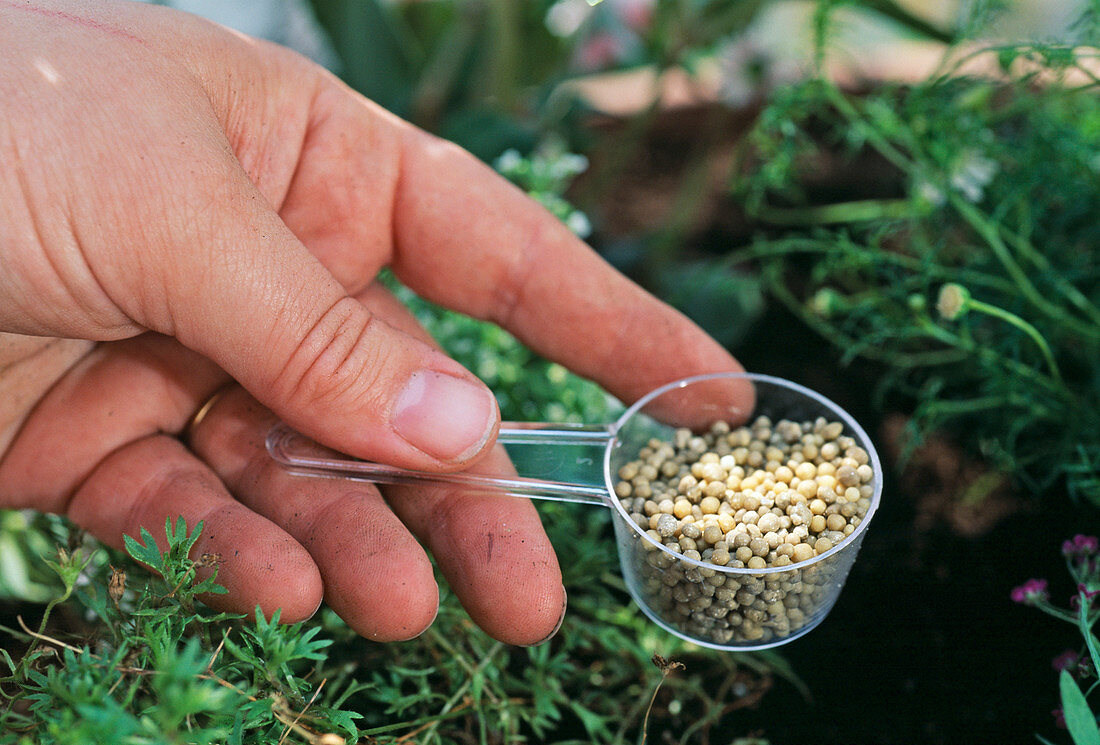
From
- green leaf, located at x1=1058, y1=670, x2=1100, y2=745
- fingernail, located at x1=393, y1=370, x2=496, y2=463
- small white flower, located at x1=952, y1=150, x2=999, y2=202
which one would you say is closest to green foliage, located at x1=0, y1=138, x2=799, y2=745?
fingernail, located at x1=393, y1=370, x2=496, y2=463

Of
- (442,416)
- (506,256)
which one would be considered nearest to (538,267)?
(506,256)

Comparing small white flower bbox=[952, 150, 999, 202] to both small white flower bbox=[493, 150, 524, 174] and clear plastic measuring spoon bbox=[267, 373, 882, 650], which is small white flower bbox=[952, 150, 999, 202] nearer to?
clear plastic measuring spoon bbox=[267, 373, 882, 650]

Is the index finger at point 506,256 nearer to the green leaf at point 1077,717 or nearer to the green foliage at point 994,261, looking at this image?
the green foliage at point 994,261

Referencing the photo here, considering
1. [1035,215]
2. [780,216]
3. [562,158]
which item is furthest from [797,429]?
[780,216]

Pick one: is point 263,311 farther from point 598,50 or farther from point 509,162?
point 598,50

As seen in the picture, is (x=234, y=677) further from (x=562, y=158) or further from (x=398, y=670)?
(x=562, y=158)

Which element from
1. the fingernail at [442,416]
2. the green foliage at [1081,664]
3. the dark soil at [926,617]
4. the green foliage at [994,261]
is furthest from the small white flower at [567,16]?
the green foliage at [1081,664]

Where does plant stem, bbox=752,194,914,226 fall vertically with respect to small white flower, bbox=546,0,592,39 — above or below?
below
